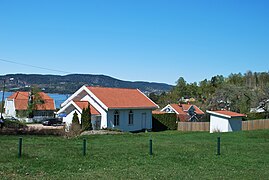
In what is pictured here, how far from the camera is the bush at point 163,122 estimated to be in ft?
163

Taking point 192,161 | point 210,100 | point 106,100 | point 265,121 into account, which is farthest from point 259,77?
point 192,161

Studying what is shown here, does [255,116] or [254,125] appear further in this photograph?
[255,116]

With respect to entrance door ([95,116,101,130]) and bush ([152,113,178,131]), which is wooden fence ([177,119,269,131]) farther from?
entrance door ([95,116,101,130])

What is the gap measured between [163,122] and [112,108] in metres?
11.7

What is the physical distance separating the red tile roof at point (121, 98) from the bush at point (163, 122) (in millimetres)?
3259

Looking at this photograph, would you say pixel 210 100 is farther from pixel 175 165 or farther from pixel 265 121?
pixel 175 165

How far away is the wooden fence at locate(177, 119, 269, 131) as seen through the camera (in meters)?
→ 47.4

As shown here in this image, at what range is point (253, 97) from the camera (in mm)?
64812

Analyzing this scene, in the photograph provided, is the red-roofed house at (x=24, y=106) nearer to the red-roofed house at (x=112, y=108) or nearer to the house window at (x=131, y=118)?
the red-roofed house at (x=112, y=108)

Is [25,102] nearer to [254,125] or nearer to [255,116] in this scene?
[255,116]

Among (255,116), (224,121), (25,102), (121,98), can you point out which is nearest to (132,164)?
(121,98)

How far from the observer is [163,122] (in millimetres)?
50531

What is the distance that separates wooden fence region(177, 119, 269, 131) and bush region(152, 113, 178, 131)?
1.12 metres

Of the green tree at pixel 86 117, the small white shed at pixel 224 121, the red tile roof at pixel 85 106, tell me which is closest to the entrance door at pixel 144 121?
the red tile roof at pixel 85 106
